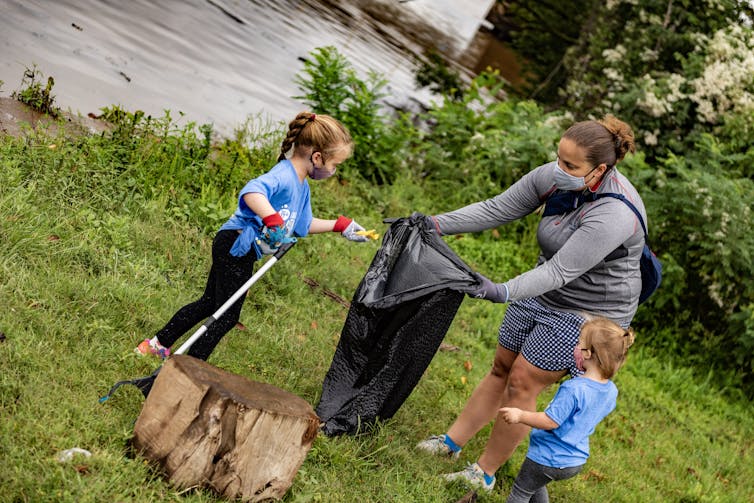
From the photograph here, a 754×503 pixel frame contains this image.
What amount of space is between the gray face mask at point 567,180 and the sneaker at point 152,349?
2.10 meters

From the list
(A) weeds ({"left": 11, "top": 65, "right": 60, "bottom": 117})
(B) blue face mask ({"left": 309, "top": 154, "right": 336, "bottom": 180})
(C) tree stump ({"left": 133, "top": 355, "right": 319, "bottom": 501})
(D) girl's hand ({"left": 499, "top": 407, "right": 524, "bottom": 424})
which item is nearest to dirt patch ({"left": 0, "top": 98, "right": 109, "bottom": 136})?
(A) weeds ({"left": 11, "top": 65, "right": 60, "bottom": 117})

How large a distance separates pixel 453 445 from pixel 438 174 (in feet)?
16.6

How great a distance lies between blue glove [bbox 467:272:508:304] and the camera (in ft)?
12.2

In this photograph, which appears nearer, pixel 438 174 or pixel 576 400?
pixel 576 400

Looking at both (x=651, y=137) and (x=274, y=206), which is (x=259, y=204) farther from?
(x=651, y=137)

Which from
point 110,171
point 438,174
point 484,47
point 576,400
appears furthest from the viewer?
point 484,47

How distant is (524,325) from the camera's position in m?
4.25

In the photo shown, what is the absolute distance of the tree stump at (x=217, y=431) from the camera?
3.28 m

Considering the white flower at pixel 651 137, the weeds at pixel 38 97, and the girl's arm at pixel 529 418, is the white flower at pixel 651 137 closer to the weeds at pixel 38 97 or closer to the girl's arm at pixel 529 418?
the weeds at pixel 38 97

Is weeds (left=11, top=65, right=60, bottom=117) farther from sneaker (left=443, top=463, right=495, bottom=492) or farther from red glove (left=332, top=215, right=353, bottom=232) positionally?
sneaker (left=443, top=463, right=495, bottom=492)

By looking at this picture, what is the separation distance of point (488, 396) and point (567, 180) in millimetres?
1342

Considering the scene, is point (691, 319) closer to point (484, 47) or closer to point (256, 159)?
point (256, 159)

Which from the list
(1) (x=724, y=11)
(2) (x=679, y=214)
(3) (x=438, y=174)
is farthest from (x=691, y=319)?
(1) (x=724, y=11)

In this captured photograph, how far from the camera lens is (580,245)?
3.75 meters
